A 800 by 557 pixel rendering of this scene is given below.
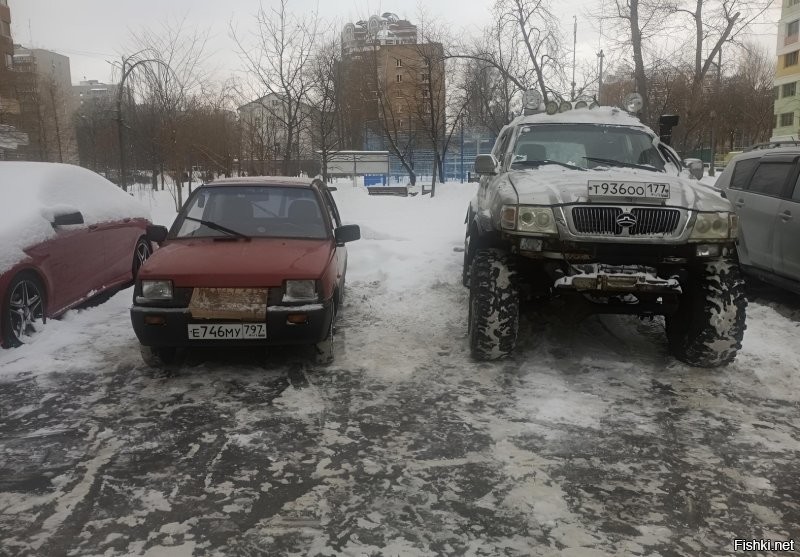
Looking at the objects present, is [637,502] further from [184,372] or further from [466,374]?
[184,372]

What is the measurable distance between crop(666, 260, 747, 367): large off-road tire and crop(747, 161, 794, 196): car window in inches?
103

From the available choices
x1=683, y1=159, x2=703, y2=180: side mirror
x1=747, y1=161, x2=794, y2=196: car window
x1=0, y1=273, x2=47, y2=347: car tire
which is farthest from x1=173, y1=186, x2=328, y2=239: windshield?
x1=747, y1=161, x2=794, y2=196: car window

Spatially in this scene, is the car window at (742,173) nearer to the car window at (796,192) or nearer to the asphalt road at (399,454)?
the car window at (796,192)

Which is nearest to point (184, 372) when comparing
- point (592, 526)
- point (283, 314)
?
point (283, 314)

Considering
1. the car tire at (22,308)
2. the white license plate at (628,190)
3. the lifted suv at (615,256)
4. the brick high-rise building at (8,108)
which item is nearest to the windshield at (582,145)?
the lifted suv at (615,256)

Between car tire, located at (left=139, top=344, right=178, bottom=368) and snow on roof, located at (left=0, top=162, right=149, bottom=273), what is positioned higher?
snow on roof, located at (left=0, top=162, right=149, bottom=273)

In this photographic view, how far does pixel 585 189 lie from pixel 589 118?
2.22 metres

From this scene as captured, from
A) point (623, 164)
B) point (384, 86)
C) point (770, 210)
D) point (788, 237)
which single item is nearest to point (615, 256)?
point (623, 164)

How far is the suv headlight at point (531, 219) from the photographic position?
4.19 m

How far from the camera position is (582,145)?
5.80 meters

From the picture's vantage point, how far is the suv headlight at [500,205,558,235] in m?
4.19

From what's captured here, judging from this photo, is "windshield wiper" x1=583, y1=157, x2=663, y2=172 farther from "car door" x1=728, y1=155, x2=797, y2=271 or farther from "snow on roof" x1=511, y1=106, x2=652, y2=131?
"car door" x1=728, y1=155, x2=797, y2=271

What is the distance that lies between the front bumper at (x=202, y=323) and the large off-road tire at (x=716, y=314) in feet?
9.39

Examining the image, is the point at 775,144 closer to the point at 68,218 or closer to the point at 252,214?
the point at 252,214
